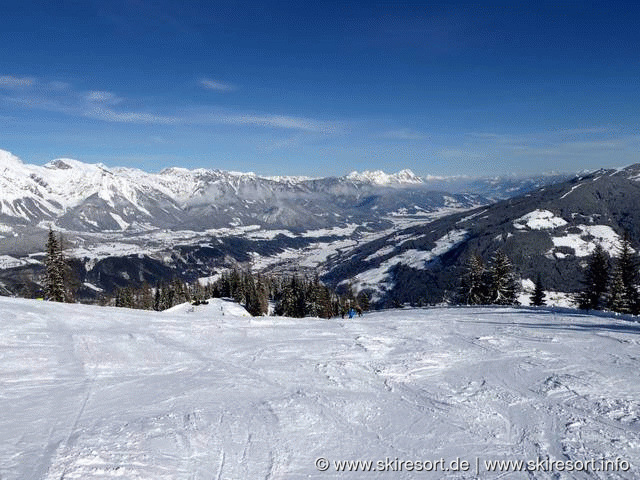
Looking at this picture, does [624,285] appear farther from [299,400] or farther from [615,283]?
[299,400]

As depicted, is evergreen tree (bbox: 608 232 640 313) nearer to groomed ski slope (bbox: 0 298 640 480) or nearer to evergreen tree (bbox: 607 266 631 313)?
evergreen tree (bbox: 607 266 631 313)

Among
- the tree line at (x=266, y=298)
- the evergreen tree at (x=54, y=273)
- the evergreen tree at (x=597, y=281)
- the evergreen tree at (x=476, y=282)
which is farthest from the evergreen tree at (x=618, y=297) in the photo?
the evergreen tree at (x=54, y=273)

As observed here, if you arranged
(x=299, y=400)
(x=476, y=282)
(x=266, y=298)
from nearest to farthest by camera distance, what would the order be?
(x=299, y=400) → (x=476, y=282) → (x=266, y=298)

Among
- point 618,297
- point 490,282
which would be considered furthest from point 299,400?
point 618,297

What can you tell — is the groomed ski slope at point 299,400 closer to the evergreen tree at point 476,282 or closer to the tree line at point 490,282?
the tree line at point 490,282

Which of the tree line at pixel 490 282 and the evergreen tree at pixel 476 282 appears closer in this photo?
the tree line at pixel 490 282

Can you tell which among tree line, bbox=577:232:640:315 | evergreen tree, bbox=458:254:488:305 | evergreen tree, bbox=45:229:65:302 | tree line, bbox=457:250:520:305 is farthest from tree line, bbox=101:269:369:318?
tree line, bbox=577:232:640:315
